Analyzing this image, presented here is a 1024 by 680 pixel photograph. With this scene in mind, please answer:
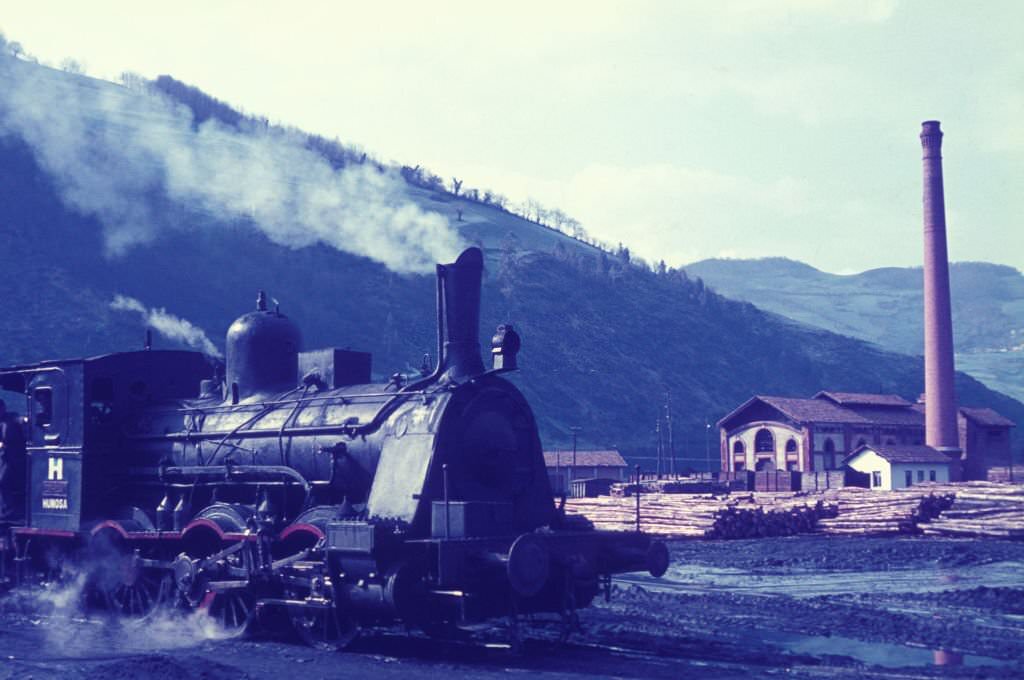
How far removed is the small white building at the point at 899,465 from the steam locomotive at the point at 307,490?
3848 centimetres

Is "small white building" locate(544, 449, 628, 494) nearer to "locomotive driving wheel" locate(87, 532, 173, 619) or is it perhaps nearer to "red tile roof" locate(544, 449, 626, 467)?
"red tile roof" locate(544, 449, 626, 467)

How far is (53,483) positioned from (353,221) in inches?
2403

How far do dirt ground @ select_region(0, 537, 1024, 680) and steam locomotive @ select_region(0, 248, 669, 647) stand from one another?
429mm

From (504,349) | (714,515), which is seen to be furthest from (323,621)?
(714,515)

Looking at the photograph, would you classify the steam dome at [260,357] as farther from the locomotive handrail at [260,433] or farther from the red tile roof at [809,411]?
the red tile roof at [809,411]

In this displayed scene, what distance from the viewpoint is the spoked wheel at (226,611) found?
12039mm

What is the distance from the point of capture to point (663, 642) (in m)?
11.3

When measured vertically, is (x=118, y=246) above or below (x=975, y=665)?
above

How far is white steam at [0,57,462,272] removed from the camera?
68375 millimetres

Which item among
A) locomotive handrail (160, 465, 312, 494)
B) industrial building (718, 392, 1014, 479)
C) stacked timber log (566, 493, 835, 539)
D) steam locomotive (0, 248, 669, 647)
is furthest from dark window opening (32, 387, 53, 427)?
industrial building (718, 392, 1014, 479)

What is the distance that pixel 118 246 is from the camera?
62.3m

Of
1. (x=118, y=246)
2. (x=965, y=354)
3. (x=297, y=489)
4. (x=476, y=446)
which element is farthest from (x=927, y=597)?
(x=965, y=354)

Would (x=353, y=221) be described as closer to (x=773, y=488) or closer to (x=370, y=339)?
(x=370, y=339)

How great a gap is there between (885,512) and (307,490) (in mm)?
20253
